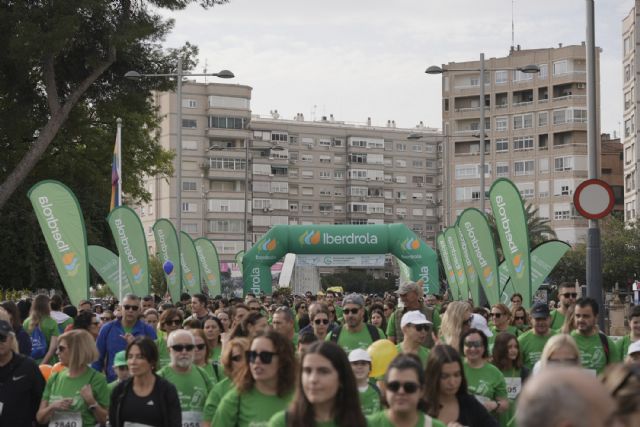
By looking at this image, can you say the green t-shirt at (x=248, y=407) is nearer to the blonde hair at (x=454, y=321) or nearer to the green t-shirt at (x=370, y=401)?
the green t-shirt at (x=370, y=401)

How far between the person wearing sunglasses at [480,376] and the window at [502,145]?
322 ft

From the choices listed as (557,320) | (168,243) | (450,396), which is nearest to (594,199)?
(557,320)

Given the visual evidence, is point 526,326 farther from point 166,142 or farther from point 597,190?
point 166,142

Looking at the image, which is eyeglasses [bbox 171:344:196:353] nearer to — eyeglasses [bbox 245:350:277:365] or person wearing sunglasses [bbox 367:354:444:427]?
eyeglasses [bbox 245:350:277:365]

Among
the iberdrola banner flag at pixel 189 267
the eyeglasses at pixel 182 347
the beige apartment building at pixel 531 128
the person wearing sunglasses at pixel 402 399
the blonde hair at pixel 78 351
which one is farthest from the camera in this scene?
the beige apartment building at pixel 531 128

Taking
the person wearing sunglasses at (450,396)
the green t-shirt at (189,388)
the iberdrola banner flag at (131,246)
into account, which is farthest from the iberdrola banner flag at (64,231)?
the person wearing sunglasses at (450,396)

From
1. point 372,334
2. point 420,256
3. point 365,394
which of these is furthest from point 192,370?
point 420,256

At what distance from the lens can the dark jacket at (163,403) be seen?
802cm

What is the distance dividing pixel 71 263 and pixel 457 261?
14.2 m

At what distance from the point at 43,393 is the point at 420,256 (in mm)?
29521

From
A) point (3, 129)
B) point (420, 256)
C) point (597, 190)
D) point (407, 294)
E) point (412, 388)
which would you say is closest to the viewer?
point (412, 388)

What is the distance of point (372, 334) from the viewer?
1184cm

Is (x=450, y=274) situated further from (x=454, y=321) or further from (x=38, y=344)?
(x=454, y=321)

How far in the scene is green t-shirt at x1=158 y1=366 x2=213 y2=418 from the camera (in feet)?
29.1
